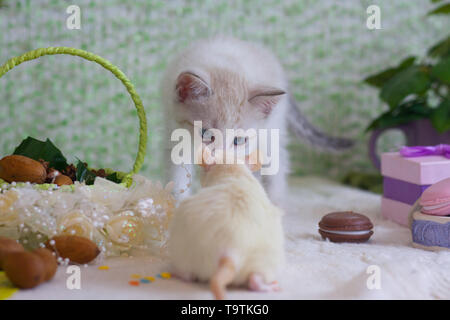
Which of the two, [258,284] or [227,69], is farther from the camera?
[227,69]

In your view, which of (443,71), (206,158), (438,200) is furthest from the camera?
(443,71)

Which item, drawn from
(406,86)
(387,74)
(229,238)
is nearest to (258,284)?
(229,238)

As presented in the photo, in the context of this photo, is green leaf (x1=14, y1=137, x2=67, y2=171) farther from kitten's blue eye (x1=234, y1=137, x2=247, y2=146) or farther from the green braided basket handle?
kitten's blue eye (x1=234, y1=137, x2=247, y2=146)

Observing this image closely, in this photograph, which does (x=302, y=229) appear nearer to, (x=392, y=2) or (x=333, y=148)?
(x=333, y=148)

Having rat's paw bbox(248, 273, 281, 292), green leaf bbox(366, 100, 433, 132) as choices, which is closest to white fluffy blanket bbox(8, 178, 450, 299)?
rat's paw bbox(248, 273, 281, 292)

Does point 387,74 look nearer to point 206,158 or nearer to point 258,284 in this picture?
point 206,158
